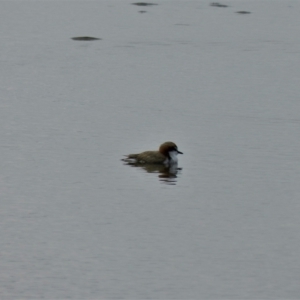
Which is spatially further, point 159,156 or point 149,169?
point 159,156

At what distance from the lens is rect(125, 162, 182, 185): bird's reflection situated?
86.7 feet

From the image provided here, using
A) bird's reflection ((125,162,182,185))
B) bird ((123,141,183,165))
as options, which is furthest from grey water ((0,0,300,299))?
bird ((123,141,183,165))

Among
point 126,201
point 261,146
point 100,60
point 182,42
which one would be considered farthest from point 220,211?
point 182,42

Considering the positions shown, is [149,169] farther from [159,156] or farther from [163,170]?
[159,156]

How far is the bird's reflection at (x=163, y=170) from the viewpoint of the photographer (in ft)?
86.7

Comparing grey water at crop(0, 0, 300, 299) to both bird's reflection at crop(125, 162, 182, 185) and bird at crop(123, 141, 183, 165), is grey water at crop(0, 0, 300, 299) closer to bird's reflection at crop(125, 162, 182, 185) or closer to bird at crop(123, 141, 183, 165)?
bird's reflection at crop(125, 162, 182, 185)

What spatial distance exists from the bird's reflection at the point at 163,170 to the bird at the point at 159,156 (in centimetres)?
14

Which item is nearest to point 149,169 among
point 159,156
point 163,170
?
point 163,170

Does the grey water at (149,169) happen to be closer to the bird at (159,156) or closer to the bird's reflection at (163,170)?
the bird's reflection at (163,170)

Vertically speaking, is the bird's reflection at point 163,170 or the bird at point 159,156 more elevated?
the bird at point 159,156

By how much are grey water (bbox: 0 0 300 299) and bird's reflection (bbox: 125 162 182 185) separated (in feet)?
0.33

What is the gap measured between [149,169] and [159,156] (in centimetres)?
68

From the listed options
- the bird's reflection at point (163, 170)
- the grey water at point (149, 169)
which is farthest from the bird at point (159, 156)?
the grey water at point (149, 169)

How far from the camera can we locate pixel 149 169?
27.5 metres
